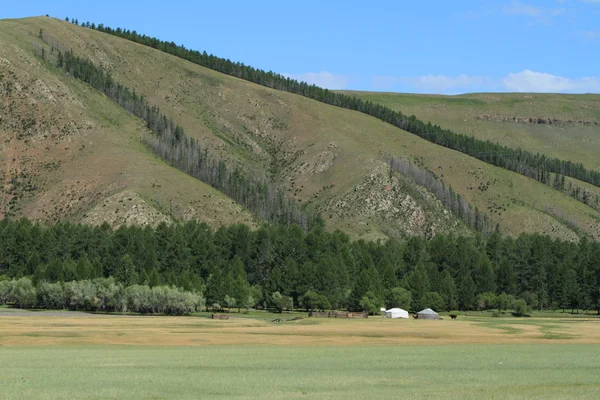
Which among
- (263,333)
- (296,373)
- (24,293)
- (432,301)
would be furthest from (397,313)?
(296,373)

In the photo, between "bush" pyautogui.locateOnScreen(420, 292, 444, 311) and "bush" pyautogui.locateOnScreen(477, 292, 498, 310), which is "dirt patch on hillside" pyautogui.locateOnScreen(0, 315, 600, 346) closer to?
"bush" pyautogui.locateOnScreen(420, 292, 444, 311)

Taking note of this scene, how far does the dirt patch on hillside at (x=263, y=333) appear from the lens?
283ft

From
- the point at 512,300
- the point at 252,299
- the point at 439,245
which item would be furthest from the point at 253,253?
the point at 512,300

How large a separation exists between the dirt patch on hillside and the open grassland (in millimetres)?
133

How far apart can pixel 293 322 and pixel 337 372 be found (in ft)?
224

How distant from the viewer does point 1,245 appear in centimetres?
18100

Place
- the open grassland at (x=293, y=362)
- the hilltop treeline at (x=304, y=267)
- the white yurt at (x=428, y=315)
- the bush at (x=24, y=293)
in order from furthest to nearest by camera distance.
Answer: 1. the hilltop treeline at (x=304, y=267)
2. the bush at (x=24, y=293)
3. the white yurt at (x=428, y=315)
4. the open grassland at (x=293, y=362)

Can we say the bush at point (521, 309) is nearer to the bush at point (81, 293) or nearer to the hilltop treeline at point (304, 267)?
the hilltop treeline at point (304, 267)

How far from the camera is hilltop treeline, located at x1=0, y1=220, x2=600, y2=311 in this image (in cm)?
16088

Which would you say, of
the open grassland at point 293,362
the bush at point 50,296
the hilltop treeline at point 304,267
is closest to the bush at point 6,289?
the hilltop treeline at point 304,267

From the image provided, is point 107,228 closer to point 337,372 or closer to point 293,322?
point 293,322

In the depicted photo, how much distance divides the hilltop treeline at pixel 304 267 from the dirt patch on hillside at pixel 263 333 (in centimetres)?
3804

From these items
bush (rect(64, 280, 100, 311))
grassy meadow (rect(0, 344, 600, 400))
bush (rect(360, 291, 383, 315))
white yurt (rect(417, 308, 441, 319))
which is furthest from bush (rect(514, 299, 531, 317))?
grassy meadow (rect(0, 344, 600, 400))

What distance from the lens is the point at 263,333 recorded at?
9906 cm
